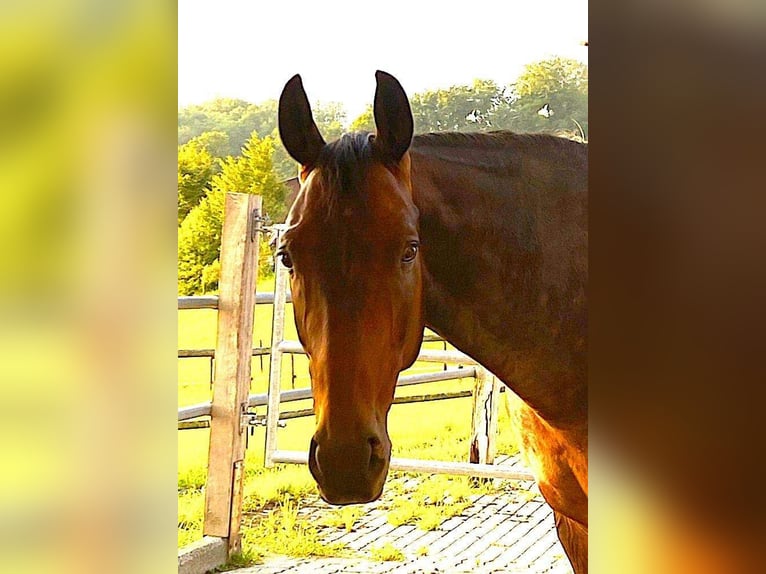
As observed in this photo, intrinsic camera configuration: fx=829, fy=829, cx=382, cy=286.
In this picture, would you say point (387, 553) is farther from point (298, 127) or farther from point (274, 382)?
point (298, 127)

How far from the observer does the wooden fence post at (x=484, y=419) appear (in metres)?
1.79

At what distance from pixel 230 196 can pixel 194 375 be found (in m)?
0.65

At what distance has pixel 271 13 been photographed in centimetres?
173

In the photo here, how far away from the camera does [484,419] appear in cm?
183

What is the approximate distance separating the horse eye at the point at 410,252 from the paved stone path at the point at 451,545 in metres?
0.69

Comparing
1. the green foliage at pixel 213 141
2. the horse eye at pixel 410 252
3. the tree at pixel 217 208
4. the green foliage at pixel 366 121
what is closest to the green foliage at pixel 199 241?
the tree at pixel 217 208

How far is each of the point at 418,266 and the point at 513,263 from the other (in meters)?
0.17

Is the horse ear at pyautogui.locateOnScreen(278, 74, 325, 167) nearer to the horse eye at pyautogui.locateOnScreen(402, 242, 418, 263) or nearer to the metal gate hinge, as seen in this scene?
the horse eye at pyautogui.locateOnScreen(402, 242, 418, 263)

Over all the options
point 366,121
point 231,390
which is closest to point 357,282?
point 366,121

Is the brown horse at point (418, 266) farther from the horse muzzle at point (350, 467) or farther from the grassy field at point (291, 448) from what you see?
the grassy field at point (291, 448)

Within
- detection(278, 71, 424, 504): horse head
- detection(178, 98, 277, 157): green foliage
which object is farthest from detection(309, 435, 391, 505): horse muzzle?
detection(178, 98, 277, 157): green foliage
